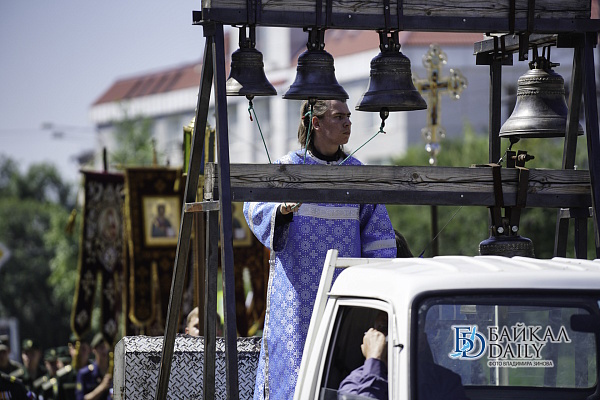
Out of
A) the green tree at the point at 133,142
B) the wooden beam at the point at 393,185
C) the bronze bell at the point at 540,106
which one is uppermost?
the green tree at the point at 133,142

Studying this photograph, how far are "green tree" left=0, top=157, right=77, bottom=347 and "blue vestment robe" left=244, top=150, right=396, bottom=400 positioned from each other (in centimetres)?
3682

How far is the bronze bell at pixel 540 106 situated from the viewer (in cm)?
625

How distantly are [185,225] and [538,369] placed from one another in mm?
2271

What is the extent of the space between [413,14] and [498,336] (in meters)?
2.12

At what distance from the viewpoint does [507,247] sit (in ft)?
18.4

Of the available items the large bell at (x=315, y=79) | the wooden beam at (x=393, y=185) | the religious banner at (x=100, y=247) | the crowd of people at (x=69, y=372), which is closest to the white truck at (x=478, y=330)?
the wooden beam at (x=393, y=185)

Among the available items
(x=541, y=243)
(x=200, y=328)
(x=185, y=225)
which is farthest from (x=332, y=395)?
(x=541, y=243)

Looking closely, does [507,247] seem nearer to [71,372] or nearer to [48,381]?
[71,372]

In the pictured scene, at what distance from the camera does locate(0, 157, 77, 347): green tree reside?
43688 mm

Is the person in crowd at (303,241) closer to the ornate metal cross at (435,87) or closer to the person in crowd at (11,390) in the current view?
the person in crowd at (11,390)

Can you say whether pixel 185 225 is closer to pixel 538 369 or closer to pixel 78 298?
pixel 538 369

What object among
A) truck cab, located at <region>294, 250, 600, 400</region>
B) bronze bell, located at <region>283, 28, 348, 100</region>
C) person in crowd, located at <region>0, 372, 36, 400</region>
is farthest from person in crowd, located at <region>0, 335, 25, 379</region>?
truck cab, located at <region>294, 250, 600, 400</region>

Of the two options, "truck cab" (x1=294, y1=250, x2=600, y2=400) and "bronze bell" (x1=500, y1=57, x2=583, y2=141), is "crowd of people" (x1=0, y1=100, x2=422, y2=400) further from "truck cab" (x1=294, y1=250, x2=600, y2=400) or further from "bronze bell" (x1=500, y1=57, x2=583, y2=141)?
"truck cab" (x1=294, y1=250, x2=600, y2=400)

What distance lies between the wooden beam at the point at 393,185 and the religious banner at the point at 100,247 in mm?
10288
